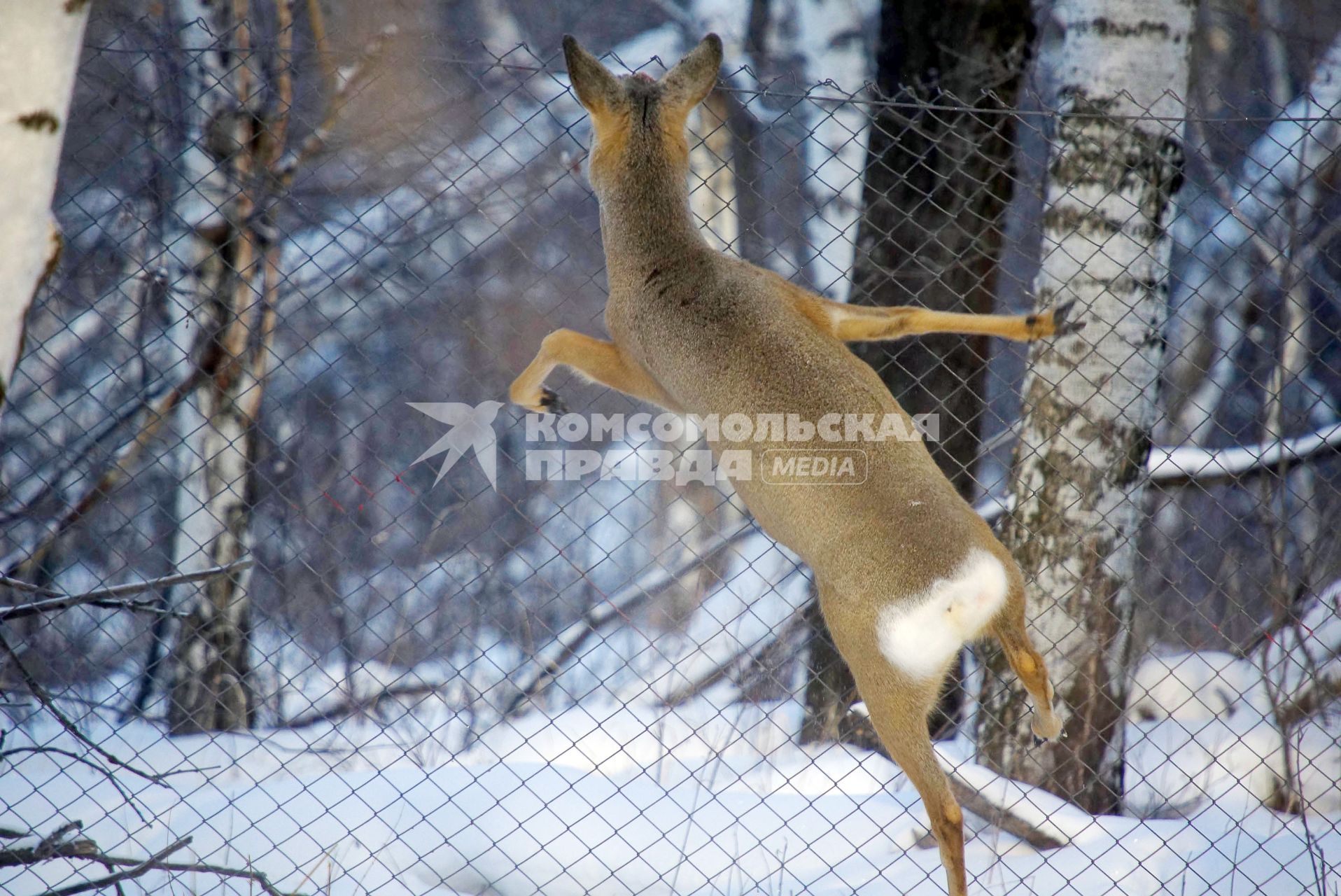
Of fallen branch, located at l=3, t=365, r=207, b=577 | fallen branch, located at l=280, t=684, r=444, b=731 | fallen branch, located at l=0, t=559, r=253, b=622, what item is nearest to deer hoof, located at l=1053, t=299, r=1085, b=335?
fallen branch, located at l=0, t=559, r=253, b=622

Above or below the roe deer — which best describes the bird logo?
below

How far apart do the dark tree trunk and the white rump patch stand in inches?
98.5

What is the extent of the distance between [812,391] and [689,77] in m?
1.38

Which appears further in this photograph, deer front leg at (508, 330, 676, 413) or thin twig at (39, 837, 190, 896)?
deer front leg at (508, 330, 676, 413)

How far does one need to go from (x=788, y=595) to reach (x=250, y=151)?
16.1 feet

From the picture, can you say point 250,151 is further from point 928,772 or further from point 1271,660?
point 1271,660

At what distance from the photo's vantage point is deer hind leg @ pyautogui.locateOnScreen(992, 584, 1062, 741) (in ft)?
10.5

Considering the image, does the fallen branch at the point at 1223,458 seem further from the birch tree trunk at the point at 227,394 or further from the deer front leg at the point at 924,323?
the birch tree trunk at the point at 227,394

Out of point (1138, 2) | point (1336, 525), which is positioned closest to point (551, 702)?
point (1336, 525)

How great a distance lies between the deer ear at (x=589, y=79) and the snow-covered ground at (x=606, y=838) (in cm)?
214

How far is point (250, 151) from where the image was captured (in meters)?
6.72

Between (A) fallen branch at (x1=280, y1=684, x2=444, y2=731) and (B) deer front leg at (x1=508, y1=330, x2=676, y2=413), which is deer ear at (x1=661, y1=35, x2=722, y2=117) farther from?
(A) fallen branch at (x1=280, y1=684, x2=444, y2=731)

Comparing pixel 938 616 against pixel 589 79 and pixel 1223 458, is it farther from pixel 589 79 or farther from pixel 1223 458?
pixel 1223 458

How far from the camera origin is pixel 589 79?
3803 millimetres
